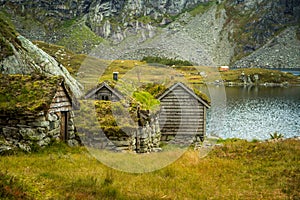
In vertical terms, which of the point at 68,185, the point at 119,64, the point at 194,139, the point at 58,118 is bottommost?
the point at 194,139

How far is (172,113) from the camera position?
3628 cm

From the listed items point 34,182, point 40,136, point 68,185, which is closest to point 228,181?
point 68,185

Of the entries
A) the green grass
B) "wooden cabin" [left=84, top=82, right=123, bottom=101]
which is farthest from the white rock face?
the green grass

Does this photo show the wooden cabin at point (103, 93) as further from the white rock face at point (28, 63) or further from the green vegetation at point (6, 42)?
the green vegetation at point (6, 42)

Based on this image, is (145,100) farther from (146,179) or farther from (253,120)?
(253,120)

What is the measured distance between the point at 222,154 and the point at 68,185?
39.4 feet

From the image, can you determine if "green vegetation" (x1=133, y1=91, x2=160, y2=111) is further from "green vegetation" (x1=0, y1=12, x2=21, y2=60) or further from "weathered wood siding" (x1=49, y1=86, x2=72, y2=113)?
"weathered wood siding" (x1=49, y1=86, x2=72, y2=113)

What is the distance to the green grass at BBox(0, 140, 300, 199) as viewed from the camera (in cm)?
862

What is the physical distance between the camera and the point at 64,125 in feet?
58.5

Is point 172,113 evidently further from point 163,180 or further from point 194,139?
point 163,180

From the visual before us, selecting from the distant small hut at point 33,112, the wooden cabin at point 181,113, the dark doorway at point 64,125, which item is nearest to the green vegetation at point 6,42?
the distant small hut at point 33,112

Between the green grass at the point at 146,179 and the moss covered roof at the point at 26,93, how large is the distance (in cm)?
205

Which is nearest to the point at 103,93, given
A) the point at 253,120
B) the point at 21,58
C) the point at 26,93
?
the point at 21,58

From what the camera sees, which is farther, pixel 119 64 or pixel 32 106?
pixel 119 64
